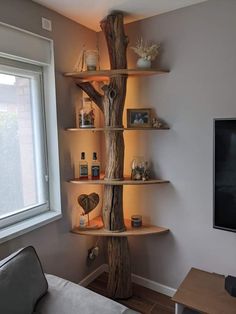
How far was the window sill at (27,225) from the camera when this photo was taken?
1.68 metres

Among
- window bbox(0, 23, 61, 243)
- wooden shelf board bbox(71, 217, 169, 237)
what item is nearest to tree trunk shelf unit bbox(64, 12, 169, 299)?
wooden shelf board bbox(71, 217, 169, 237)

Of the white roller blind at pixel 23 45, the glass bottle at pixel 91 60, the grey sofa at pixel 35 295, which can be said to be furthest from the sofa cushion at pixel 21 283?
the glass bottle at pixel 91 60

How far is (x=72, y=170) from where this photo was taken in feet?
7.18

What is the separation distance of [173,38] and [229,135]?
91cm

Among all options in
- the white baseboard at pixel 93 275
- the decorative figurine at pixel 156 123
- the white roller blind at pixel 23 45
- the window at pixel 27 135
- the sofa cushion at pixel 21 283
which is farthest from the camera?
the white baseboard at pixel 93 275

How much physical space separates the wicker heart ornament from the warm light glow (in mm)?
1040

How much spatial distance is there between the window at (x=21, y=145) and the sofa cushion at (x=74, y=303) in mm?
658

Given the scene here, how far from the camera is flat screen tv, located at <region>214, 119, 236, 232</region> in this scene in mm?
1649

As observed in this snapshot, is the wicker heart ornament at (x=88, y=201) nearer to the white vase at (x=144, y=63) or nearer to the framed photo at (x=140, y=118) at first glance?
the framed photo at (x=140, y=118)

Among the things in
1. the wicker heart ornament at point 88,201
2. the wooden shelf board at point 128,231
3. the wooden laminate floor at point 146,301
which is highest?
the wicker heart ornament at point 88,201

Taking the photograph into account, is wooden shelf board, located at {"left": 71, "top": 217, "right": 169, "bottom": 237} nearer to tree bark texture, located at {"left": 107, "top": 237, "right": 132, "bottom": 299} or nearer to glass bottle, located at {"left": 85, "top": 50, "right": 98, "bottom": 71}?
tree bark texture, located at {"left": 107, "top": 237, "right": 132, "bottom": 299}

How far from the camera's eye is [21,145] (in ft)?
6.29

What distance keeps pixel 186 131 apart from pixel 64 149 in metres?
0.99

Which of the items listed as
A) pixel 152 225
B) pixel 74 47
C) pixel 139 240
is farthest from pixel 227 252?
pixel 74 47
